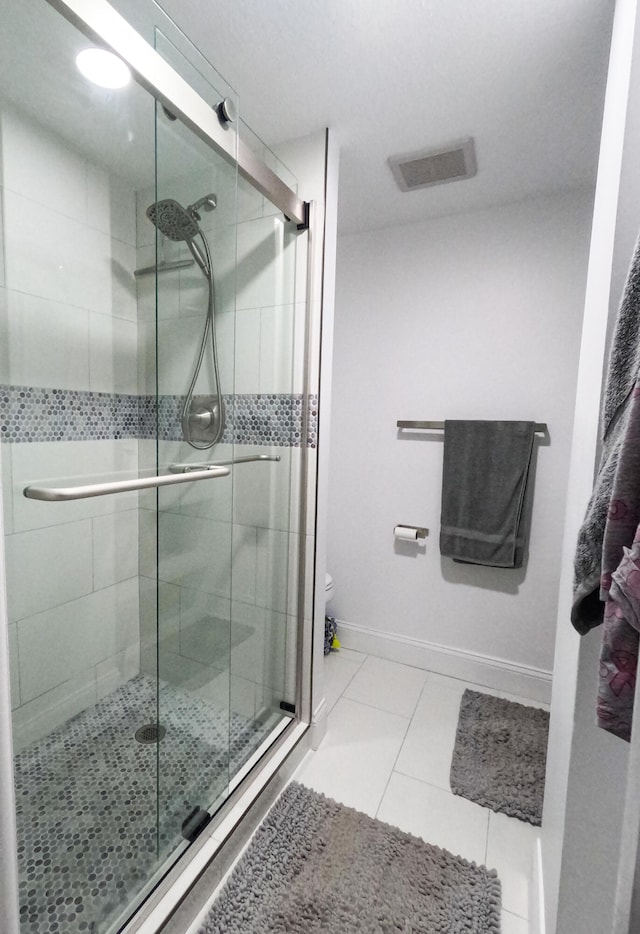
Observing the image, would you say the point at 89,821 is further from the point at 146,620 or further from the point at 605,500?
the point at 605,500

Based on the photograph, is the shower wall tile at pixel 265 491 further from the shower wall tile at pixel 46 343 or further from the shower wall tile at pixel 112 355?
the shower wall tile at pixel 46 343

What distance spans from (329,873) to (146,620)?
919 mm

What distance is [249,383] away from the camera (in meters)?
1.47

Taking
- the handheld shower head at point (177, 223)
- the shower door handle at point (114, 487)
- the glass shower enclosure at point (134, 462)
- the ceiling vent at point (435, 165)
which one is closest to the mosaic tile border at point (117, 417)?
the glass shower enclosure at point (134, 462)

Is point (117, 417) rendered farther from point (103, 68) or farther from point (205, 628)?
point (103, 68)

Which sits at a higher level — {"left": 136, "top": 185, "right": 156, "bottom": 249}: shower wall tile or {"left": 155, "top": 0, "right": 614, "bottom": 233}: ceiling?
{"left": 155, "top": 0, "right": 614, "bottom": 233}: ceiling

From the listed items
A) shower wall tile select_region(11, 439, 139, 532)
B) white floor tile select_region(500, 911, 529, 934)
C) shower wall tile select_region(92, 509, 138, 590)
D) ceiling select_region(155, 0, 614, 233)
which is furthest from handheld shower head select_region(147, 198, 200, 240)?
white floor tile select_region(500, 911, 529, 934)

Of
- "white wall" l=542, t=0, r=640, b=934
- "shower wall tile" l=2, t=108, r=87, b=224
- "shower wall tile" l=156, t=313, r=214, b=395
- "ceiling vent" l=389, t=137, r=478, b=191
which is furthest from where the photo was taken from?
"ceiling vent" l=389, t=137, r=478, b=191

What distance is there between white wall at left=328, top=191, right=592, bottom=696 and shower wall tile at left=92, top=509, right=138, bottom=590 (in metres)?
1.09

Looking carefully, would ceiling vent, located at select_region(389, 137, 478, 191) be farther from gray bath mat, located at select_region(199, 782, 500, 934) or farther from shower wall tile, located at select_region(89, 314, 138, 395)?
gray bath mat, located at select_region(199, 782, 500, 934)

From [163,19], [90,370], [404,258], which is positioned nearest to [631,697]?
[163,19]

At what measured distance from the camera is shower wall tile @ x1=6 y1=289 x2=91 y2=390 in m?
1.34

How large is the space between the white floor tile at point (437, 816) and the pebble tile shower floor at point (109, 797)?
1.66 ft

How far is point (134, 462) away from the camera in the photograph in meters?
1.54
